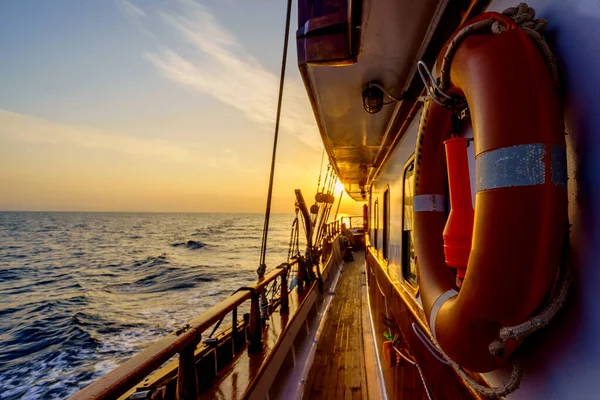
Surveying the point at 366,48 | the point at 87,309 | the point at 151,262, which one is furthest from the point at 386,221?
the point at 151,262

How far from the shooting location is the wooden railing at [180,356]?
123 centimetres

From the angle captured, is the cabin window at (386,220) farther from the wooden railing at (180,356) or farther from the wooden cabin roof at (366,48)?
the wooden railing at (180,356)

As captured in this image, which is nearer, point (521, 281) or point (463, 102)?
point (521, 281)

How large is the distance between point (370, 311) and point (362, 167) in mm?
3055

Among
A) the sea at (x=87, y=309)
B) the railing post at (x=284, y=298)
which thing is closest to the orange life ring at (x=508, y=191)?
the railing post at (x=284, y=298)

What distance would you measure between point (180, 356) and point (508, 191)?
1908 millimetres

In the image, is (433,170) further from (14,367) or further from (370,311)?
(14,367)

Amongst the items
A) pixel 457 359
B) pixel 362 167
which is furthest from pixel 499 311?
pixel 362 167

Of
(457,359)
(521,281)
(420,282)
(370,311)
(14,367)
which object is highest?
(521,281)

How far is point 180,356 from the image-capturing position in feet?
6.23

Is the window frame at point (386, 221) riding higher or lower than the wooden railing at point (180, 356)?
higher

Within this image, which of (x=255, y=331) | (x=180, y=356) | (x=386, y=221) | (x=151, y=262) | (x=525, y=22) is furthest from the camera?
(x=151, y=262)

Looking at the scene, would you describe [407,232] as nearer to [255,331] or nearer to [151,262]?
[255,331]

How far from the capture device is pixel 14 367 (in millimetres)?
7273
